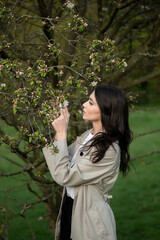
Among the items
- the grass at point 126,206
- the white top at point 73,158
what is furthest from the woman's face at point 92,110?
the grass at point 126,206

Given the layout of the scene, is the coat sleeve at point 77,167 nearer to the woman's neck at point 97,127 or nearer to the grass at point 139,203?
the woman's neck at point 97,127

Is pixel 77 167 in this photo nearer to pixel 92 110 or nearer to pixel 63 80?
pixel 92 110

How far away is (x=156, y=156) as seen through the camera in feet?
35.9

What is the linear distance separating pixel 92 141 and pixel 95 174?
27 cm

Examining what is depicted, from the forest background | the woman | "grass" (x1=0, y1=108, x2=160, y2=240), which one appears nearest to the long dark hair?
the woman

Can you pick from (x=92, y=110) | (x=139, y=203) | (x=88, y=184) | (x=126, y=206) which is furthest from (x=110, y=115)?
(x=139, y=203)

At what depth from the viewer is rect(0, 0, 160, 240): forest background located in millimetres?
2525

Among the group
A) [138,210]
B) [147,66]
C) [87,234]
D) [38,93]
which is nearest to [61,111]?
[38,93]

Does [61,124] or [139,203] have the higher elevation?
[61,124]

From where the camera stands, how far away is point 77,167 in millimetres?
2406

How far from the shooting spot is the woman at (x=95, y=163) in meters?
2.40

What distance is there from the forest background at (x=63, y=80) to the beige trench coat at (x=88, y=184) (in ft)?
0.64

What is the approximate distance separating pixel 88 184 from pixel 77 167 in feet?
0.60

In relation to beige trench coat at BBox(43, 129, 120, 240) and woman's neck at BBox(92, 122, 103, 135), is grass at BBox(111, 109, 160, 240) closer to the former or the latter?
woman's neck at BBox(92, 122, 103, 135)
